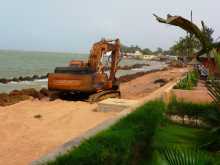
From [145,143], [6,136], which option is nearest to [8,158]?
[6,136]

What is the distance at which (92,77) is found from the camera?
1811 centimetres

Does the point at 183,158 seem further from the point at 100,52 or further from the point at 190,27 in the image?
the point at 100,52

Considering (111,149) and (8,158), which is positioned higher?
(111,149)

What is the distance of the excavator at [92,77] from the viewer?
59.3 feet

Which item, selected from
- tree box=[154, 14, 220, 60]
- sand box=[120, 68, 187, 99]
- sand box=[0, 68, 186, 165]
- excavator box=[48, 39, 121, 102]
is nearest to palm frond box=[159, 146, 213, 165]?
tree box=[154, 14, 220, 60]

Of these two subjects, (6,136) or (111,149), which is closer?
(111,149)

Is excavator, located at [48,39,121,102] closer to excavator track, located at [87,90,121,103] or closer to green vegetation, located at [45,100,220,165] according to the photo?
excavator track, located at [87,90,121,103]

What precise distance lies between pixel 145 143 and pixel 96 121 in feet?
22.4

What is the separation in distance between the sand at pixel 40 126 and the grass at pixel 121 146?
2.46 m

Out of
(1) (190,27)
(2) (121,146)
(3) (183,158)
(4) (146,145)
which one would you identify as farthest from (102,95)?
(3) (183,158)

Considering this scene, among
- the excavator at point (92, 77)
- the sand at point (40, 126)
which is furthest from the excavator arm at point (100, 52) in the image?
the sand at point (40, 126)

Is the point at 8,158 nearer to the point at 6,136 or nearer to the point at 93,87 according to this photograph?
the point at 6,136

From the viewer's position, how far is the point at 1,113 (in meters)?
15.8

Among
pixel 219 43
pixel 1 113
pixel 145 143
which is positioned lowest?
pixel 1 113
